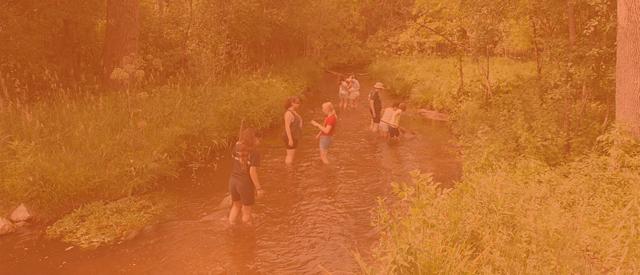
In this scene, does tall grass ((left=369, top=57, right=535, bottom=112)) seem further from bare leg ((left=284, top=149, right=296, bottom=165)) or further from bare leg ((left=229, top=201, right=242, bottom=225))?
bare leg ((left=229, top=201, right=242, bottom=225))

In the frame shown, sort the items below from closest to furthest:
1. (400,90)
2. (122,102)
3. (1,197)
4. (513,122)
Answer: (1,197)
(513,122)
(122,102)
(400,90)

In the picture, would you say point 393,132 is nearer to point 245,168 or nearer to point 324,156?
point 324,156

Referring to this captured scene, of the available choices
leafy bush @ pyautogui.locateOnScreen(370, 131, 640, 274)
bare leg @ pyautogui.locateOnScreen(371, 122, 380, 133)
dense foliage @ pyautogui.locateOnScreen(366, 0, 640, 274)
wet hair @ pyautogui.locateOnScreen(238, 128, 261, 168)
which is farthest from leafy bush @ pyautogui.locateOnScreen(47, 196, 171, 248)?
bare leg @ pyautogui.locateOnScreen(371, 122, 380, 133)

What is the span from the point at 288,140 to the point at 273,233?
3998mm

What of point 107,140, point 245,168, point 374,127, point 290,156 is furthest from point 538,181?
point 107,140

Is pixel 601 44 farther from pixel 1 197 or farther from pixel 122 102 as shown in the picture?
pixel 1 197

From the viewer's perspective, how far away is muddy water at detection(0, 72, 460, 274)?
8.25 meters

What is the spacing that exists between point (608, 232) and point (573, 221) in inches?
32.1

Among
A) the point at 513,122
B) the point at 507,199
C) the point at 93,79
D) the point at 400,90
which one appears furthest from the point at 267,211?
the point at 400,90

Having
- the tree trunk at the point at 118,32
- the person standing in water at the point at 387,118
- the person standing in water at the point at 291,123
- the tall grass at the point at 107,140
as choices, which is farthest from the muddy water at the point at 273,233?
the tree trunk at the point at 118,32

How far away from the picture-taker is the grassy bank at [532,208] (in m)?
6.03

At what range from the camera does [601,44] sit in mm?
11680

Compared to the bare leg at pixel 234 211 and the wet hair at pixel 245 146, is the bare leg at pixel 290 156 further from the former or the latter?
the wet hair at pixel 245 146

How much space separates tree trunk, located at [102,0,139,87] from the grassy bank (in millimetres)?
11199
